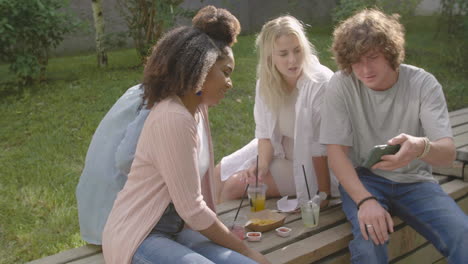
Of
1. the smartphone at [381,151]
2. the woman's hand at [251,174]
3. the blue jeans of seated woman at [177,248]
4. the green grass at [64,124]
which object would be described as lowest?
the green grass at [64,124]

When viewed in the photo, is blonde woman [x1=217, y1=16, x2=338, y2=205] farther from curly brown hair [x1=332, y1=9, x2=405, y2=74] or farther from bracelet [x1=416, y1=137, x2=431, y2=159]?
bracelet [x1=416, y1=137, x2=431, y2=159]

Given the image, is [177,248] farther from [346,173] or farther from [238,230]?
[346,173]

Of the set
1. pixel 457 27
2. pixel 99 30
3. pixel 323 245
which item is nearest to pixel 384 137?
pixel 323 245

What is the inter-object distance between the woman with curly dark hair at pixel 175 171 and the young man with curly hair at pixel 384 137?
26.2 inches

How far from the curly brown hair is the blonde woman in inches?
18.3

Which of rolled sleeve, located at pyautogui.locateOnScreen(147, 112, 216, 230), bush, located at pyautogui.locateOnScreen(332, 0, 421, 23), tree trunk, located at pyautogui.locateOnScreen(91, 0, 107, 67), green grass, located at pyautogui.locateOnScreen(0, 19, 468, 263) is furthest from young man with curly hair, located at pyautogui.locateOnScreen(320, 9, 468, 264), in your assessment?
bush, located at pyautogui.locateOnScreen(332, 0, 421, 23)

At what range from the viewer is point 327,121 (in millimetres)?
2791

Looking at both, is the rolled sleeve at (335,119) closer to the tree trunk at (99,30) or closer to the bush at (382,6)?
the tree trunk at (99,30)

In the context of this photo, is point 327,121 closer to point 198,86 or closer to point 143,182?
point 198,86

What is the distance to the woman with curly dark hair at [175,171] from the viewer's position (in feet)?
6.56

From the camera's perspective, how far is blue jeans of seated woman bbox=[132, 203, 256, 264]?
1984 mm

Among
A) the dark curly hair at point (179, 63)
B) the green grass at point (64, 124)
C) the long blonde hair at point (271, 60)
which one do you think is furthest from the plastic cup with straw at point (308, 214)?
the green grass at point (64, 124)

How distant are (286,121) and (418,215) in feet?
3.20

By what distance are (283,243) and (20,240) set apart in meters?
1.81
